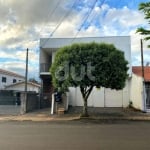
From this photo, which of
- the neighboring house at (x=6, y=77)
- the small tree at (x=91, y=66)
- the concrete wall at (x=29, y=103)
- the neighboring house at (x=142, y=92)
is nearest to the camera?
the small tree at (x=91, y=66)

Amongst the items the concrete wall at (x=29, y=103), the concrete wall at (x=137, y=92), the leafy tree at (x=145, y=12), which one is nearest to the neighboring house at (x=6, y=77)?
the concrete wall at (x=29, y=103)

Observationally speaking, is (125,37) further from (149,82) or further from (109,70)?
(109,70)

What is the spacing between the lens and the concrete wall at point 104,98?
116 feet

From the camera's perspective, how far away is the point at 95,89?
118 ft

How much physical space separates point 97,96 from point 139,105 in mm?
7058

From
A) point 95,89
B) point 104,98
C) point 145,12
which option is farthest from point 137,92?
point 145,12

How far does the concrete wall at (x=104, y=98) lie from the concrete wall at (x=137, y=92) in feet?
4.66

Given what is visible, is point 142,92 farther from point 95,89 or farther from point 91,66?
point 95,89

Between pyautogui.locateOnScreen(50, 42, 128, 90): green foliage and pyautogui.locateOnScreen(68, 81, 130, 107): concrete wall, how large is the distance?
34.3ft

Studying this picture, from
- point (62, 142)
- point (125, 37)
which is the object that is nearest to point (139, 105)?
point (125, 37)

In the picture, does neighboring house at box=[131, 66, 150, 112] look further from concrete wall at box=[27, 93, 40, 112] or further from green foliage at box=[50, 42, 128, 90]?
concrete wall at box=[27, 93, 40, 112]

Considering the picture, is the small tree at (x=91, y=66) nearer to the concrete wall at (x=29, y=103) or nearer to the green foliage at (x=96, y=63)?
the green foliage at (x=96, y=63)

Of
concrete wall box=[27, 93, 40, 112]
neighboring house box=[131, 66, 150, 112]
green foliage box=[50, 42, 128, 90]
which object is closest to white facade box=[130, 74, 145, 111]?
neighboring house box=[131, 66, 150, 112]

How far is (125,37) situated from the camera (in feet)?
124
